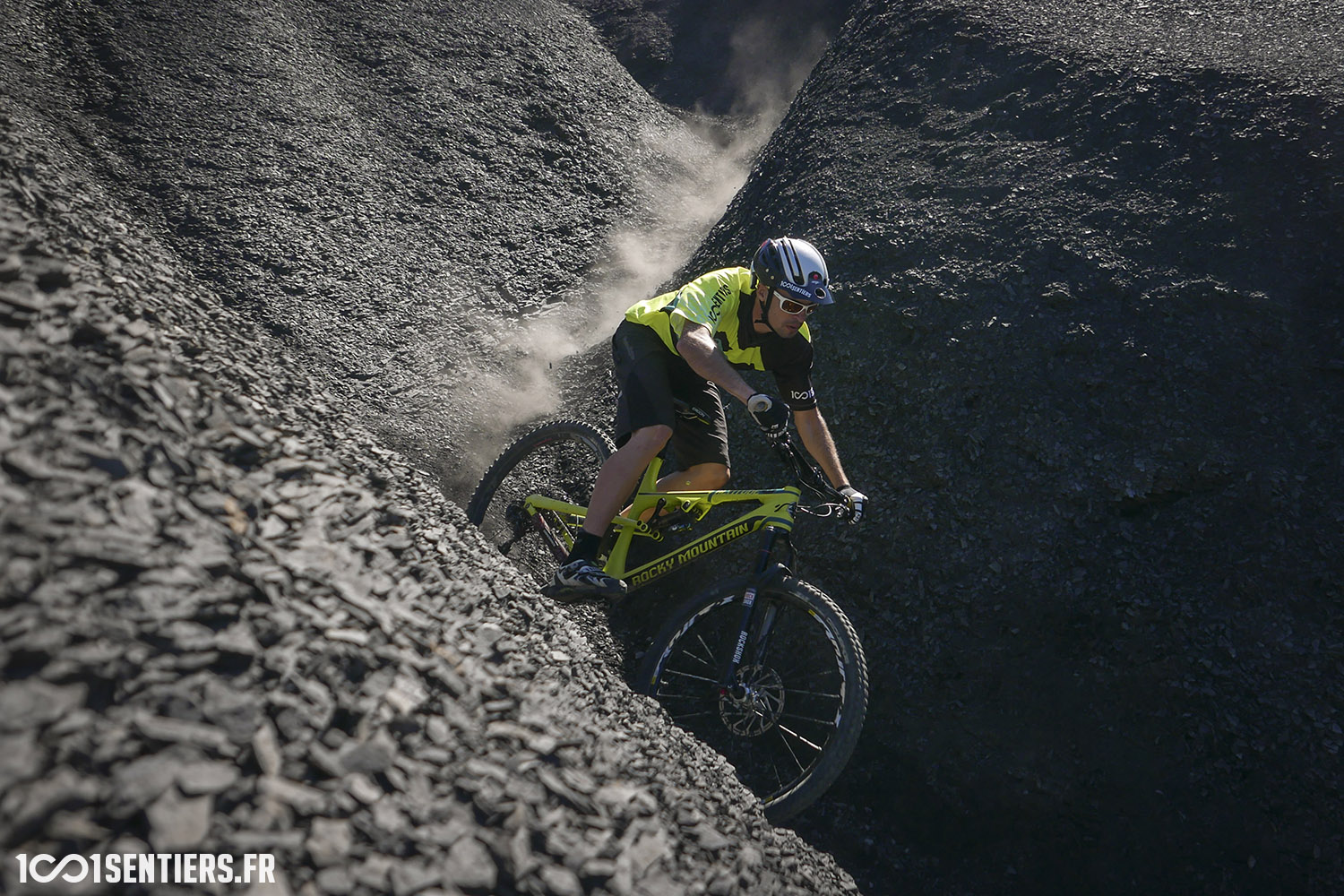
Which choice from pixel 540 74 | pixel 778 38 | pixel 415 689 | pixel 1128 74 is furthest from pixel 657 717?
pixel 778 38

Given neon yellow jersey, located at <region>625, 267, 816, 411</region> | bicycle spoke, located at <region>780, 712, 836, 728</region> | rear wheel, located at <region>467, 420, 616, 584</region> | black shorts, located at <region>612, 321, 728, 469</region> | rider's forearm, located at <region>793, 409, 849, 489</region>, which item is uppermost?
neon yellow jersey, located at <region>625, 267, 816, 411</region>

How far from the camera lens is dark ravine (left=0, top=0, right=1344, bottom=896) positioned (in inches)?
85.7

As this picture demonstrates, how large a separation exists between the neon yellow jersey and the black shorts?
122 millimetres

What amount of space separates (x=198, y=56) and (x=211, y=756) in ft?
35.6

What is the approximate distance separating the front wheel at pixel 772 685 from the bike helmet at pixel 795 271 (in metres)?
1.74

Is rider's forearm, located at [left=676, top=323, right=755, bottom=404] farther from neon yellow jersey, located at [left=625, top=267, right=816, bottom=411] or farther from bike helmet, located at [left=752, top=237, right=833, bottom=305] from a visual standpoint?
bike helmet, located at [left=752, top=237, right=833, bottom=305]

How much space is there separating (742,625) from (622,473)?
1180 millimetres

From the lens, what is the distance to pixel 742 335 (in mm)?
5031

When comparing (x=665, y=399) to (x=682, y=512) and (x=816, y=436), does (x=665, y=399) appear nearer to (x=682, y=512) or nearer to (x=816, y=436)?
(x=682, y=512)

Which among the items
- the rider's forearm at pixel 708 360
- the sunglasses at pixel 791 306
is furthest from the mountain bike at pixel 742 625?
the sunglasses at pixel 791 306

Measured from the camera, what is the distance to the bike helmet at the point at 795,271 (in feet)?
15.1

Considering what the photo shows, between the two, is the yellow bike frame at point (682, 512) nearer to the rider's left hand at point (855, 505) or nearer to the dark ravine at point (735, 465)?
the rider's left hand at point (855, 505)

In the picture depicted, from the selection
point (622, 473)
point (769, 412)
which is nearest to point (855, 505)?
point (769, 412)

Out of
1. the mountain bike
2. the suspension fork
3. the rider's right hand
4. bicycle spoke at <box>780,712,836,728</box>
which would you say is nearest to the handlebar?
the mountain bike
